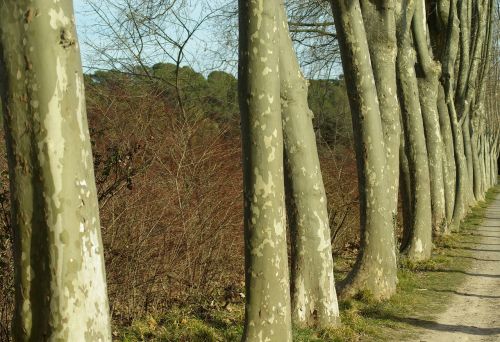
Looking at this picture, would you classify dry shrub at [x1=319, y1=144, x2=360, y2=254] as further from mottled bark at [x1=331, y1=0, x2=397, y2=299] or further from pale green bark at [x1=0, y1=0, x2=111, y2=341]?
pale green bark at [x1=0, y1=0, x2=111, y2=341]

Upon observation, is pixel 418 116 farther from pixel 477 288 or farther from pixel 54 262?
pixel 54 262

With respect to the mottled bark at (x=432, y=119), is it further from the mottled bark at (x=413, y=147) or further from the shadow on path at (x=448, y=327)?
the shadow on path at (x=448, y=327)

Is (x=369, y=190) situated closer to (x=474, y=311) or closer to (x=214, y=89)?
(x=474, y=311)

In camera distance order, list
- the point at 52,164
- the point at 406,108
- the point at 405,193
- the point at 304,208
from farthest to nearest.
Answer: the point at 405,193
the point at 406,108
the point at 304,208
the point at 52,164

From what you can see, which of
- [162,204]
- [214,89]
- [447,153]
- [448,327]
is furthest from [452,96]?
[448,327]

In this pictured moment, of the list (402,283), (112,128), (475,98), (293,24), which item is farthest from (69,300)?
(475,98)

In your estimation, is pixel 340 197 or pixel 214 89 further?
pixel 214 89

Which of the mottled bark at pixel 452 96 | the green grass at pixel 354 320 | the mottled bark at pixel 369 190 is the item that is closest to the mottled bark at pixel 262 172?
the green grass at pixel 354 320

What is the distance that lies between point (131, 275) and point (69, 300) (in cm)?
478

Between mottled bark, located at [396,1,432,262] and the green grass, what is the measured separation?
164 centimetres

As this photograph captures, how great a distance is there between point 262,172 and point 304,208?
1.60 meters

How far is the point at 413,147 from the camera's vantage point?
1395 centimetres

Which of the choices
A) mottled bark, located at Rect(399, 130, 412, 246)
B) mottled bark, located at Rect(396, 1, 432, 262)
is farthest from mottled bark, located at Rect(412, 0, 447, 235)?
mottled bark, located at Rect(396, 1, 432, 262)

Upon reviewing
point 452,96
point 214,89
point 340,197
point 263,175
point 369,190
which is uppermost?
point 214,89
